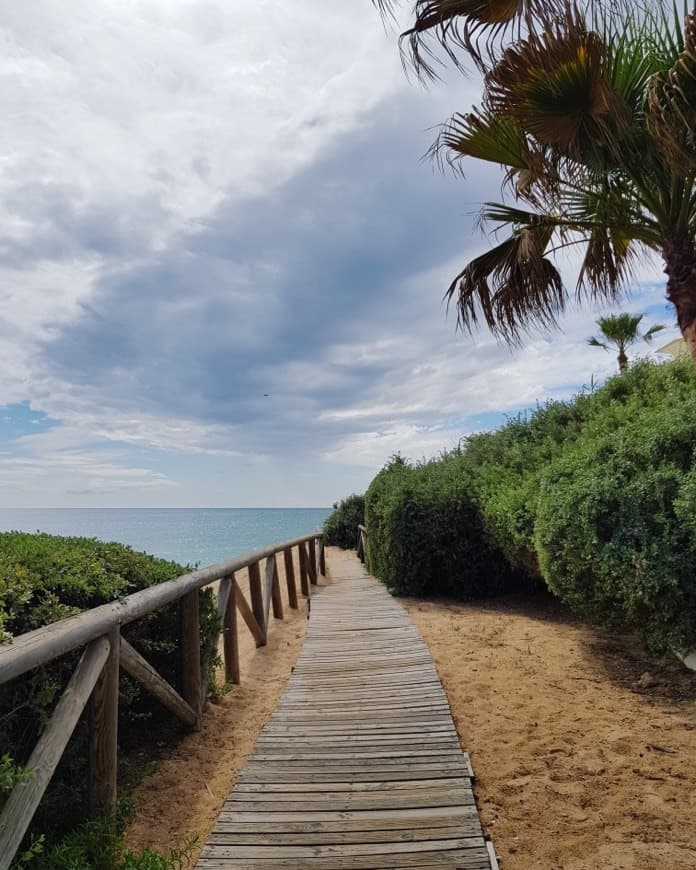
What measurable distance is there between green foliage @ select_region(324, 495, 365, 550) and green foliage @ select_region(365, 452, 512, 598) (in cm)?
1475

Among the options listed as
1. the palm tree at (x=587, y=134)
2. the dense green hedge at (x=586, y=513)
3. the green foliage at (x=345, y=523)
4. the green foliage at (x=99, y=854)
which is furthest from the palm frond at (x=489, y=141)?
the green foliage at (x=345, y=523)

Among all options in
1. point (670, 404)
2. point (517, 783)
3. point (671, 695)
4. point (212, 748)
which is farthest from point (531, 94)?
point (212, 748)

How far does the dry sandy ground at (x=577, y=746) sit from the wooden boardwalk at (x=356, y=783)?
0.19 m

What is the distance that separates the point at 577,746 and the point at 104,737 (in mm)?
2730

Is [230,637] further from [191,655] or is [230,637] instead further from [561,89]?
[561,89]

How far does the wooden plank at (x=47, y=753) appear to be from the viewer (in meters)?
1.84

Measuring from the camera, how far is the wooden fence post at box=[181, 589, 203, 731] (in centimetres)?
394

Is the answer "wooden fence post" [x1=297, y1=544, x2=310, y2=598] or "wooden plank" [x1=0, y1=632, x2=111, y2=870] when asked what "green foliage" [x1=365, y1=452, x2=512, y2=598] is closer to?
"wooden fence post" [x1=297, y1=544, x2=310, y2=598]

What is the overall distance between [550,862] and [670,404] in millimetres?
5285

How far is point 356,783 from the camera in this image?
2.98 m

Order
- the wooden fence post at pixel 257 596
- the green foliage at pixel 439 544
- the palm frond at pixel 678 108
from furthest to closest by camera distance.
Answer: the green foliage at pixel 439 544 → the wooden fence post at pixel 257 596 → the palm frond at pixel 678 108

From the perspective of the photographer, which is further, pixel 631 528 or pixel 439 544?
pixel 439 544

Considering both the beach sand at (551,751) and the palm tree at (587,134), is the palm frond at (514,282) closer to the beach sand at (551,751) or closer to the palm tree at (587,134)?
the palm tree at (587,134)

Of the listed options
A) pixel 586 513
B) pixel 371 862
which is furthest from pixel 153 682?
pixel 586 513
